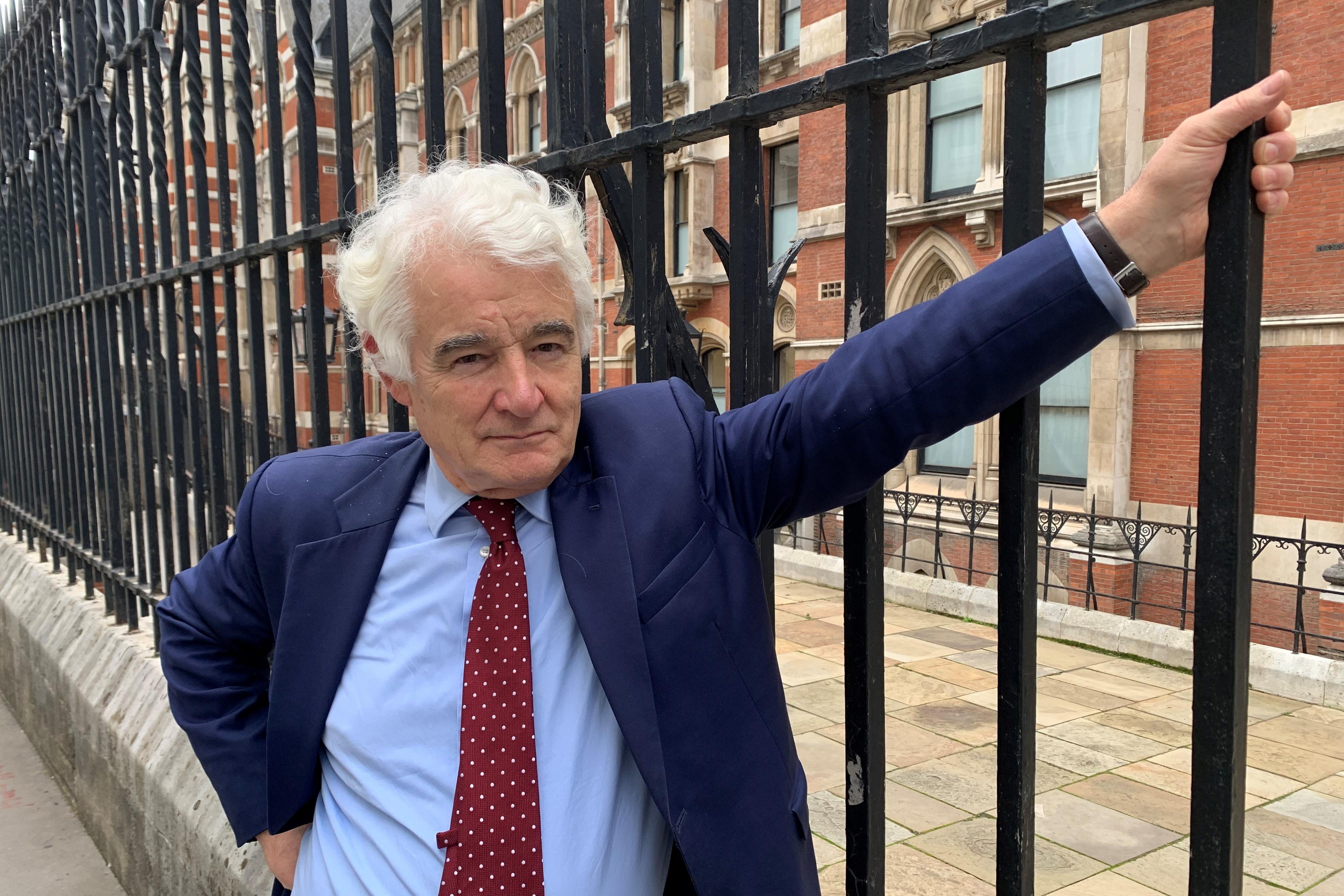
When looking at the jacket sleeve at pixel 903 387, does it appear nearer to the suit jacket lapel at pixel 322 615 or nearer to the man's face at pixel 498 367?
the man's face at pixel 498 367

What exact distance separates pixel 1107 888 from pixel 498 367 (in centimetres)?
422

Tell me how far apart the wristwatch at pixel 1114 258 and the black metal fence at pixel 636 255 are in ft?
0.27

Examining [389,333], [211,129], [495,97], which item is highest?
[211,129]

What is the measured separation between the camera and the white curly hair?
62.1 inches

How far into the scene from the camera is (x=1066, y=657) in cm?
843

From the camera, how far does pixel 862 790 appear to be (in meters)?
1.63

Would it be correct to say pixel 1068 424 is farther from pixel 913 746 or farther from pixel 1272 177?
pixel 1272 177

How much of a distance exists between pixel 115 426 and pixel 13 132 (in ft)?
9.70

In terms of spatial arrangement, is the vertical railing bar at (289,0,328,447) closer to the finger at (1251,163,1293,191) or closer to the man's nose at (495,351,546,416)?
the man's nose at (495,351,546,416)

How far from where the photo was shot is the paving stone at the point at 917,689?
7031 millimetres

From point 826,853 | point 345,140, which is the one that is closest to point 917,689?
point 826,853

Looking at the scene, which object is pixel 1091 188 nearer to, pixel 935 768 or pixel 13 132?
pixel 935 768

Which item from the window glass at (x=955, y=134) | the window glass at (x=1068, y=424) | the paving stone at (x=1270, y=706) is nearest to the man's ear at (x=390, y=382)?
the paving stone at (x=1270, y=706)

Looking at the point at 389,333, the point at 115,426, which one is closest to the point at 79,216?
the point at 115,426
